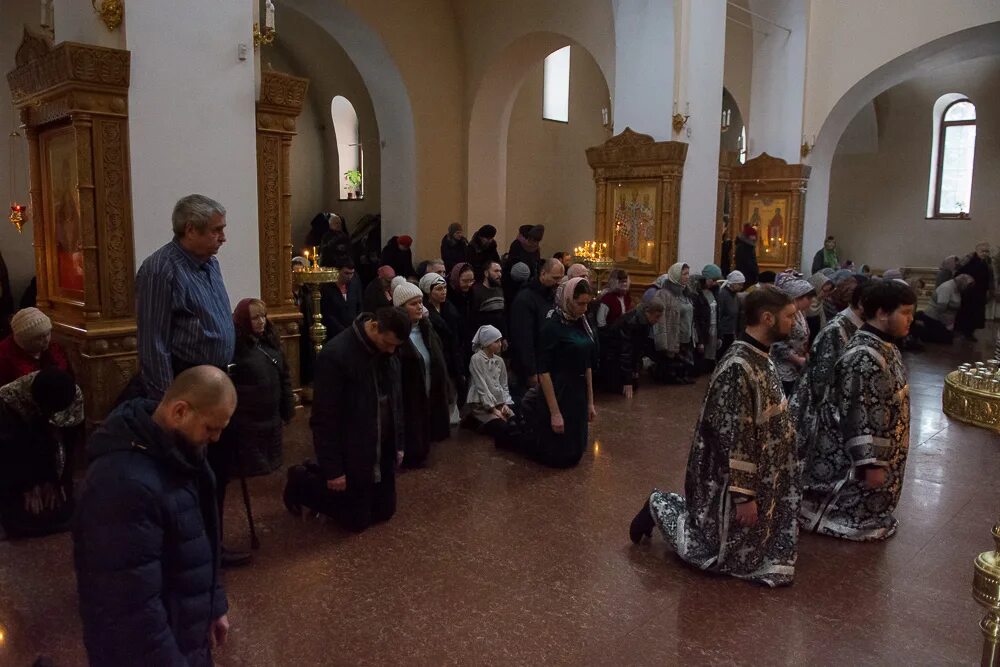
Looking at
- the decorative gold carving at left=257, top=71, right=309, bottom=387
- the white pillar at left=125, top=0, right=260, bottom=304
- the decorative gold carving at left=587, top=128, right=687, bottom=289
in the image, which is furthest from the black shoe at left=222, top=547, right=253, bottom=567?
the decorative gold carving at left=587, top=128, right=687, bottom=289

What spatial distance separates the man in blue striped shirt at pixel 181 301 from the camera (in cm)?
355

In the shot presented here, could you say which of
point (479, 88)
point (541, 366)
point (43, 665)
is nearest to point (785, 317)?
point (541, 366)

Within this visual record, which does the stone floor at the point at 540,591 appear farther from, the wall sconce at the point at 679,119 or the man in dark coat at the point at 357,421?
the wall sconce at the point at 679,119

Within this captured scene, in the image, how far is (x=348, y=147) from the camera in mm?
16328

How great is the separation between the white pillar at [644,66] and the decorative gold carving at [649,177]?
0.22 m

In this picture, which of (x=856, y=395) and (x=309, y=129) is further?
(x=309, y=129)

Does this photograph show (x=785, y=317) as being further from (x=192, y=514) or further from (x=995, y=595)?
(x=192, y=514)

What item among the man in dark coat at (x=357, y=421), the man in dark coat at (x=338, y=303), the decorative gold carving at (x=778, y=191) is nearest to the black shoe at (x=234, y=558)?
the man in dark coat at (x=357, y=421)

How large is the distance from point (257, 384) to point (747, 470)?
3.09 metres

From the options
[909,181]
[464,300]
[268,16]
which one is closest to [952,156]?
[909,181]

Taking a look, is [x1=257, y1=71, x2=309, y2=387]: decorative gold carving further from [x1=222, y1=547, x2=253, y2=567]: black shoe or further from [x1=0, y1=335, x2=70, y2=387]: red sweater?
[x1=222, y1=547, x2=253, y2=567]: black shoe

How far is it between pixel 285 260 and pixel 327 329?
36.5 inches

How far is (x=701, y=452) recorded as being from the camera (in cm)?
398

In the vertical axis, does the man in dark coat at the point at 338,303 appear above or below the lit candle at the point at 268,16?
below
